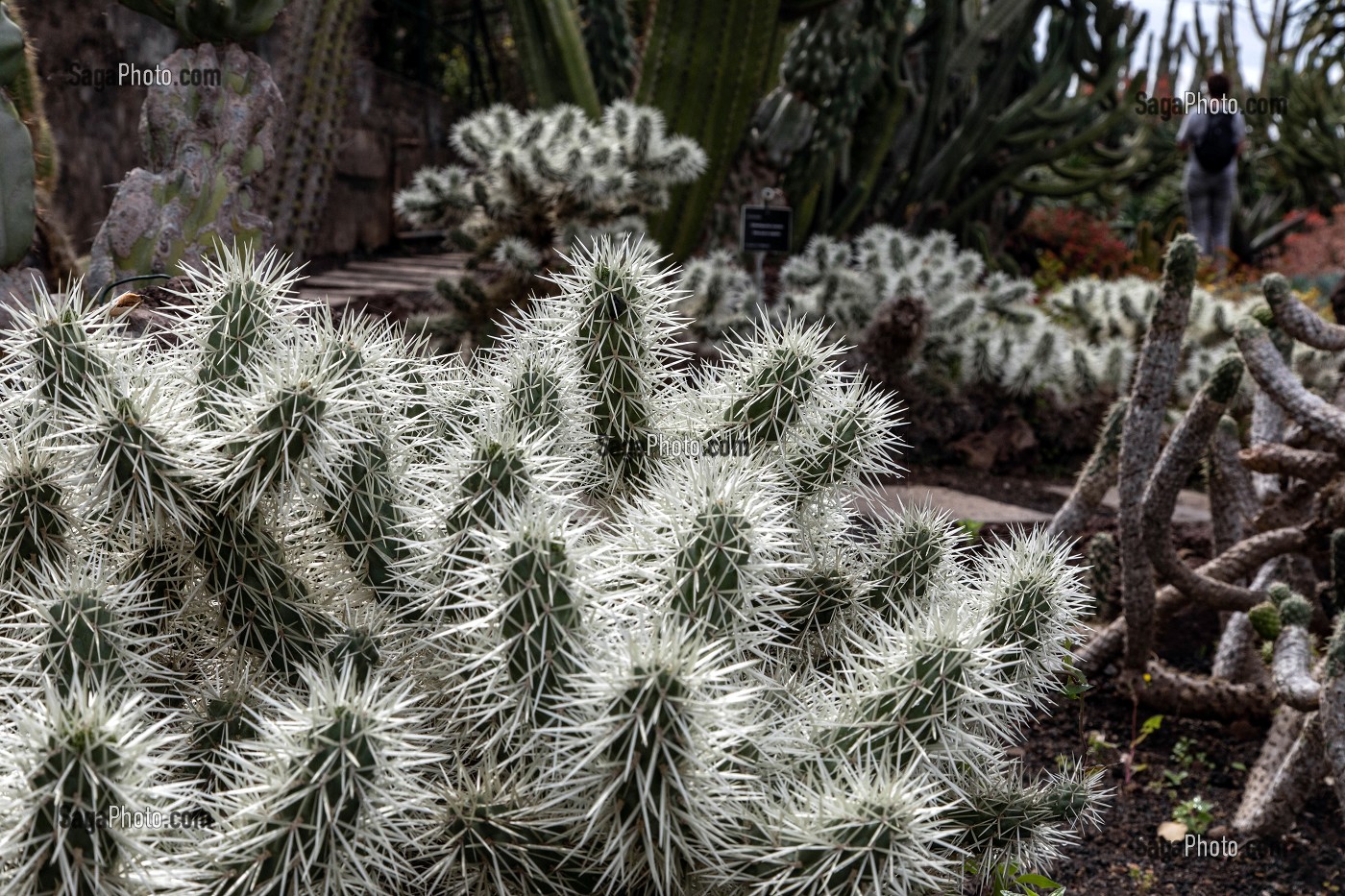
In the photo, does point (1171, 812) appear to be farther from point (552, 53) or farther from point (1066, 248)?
point (1066, 248)

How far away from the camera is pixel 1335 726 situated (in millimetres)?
2234

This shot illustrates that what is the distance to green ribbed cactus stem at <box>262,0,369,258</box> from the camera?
5.50m

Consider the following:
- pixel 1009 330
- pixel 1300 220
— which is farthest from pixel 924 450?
pixel 1300 220

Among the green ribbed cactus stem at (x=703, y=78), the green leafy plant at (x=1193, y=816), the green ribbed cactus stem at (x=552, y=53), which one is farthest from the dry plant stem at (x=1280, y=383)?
the green ribbed cactus stem at (x=552, y=53)

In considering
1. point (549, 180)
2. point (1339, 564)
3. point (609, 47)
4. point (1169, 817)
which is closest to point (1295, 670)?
point (1339, 564)

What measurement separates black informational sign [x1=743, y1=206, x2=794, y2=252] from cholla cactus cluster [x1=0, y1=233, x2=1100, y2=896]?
13.0 feet

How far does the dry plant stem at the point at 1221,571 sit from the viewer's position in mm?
3053

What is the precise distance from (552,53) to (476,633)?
6.20 m

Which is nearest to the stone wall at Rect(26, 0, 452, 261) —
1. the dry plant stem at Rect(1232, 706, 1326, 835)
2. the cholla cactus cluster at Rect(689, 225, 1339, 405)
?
the cholla cactus cluster at Rect(689, 225, 1339, 405)

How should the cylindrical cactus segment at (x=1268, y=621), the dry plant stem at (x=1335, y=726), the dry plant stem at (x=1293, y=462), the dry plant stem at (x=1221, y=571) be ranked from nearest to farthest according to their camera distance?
the dry plant stem at (x=1335, y=726), the cylindrical cactus segment at (x=1268, y=621), the dry plant stem at (x=1293, y=462), the dry plant stem at (x=1221, y=571)

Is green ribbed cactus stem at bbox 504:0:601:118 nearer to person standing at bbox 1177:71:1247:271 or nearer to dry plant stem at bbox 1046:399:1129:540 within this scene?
dry plant stem at bbox 1046:399:1129:540

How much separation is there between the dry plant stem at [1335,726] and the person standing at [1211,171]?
362 inches

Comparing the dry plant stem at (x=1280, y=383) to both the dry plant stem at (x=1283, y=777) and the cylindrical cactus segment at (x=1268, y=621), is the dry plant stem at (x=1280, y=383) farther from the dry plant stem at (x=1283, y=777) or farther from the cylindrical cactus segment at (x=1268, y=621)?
the dry plant stem at (x=1283, y=777)

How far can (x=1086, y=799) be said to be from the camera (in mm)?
1665
